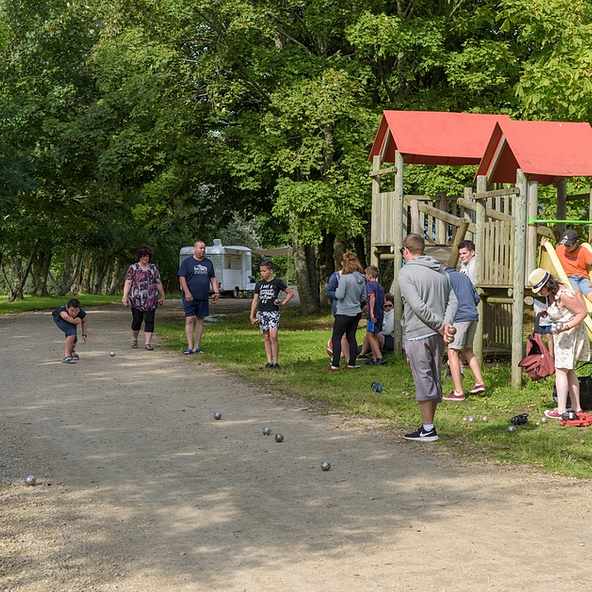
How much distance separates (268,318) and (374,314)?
2003mm

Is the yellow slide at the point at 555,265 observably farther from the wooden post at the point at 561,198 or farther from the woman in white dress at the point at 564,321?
the wooden post at the point at 561,198

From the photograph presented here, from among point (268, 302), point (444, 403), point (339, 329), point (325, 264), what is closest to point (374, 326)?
point (339, 329)

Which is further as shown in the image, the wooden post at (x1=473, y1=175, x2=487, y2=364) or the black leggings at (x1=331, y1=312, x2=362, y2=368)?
the black leggings at (x1=331, y1=312, x2=362, y2=368)

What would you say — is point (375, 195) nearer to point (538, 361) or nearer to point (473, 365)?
point (473, 365)

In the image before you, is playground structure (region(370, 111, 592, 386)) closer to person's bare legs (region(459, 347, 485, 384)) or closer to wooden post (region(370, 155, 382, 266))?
wooden post (region(370, 155, 382, 266))

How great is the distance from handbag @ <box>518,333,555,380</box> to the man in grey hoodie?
7.99 ft

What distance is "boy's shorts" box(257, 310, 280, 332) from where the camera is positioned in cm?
1380

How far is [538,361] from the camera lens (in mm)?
10539

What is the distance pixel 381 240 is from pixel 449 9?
1038 centimetres

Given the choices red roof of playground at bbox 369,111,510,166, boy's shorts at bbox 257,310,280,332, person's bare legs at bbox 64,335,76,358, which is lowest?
person's bare legs at bbox 64,335,76,358

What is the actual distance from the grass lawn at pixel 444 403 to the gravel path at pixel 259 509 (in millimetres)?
493

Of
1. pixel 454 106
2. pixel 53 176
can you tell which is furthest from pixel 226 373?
pixel 53 176

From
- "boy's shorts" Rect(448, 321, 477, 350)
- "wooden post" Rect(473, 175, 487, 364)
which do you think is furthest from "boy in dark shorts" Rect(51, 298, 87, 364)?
"boy's shorts" Rect(448, 321, 477, 350)

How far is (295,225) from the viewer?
76.8 feet
